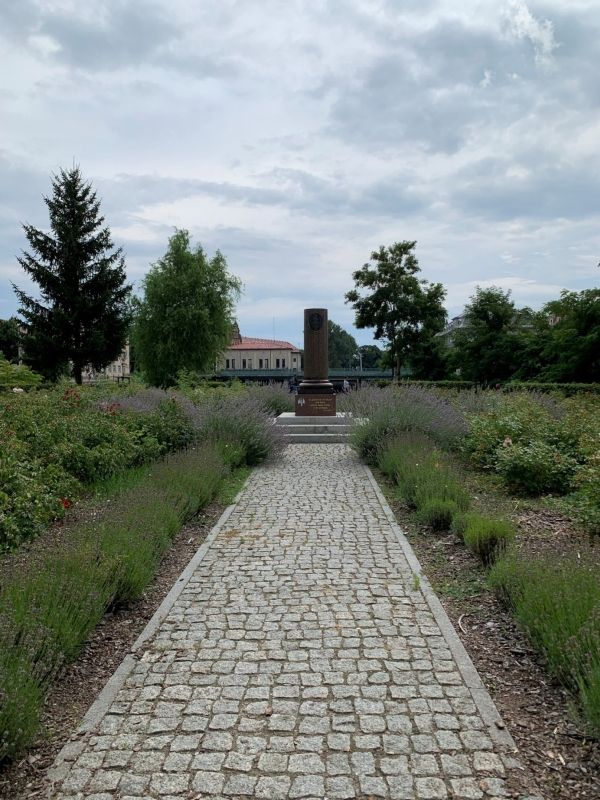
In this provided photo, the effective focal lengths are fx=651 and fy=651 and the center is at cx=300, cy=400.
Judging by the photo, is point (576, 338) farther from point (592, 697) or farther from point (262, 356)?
point (262, 356)

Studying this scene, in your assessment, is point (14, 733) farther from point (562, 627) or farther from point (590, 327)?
point (590, 327)

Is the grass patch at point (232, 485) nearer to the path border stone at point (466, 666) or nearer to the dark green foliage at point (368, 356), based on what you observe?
the path border stone at point (466, 666)

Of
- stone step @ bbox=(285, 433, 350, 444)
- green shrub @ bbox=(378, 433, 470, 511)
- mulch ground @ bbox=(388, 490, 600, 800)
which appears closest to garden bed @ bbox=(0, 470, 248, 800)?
mulch ground @ bbox=(388, 490, 600, 800)

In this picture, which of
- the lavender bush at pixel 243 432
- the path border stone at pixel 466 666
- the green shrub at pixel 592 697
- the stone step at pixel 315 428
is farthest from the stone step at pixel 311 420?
the green shrub at pixel 592 697

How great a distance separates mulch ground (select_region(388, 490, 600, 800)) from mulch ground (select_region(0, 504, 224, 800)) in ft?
7.18

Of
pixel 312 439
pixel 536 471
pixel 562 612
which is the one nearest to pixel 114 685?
pixel 562 612

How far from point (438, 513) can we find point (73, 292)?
3514 centimetres

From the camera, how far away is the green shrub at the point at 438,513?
718 centimetres

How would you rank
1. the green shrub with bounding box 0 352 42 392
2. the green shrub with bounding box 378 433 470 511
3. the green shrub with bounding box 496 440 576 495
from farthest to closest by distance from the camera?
the green shrub with bounding box 0 352 42 392, the green shrub with bounding box 496 440 576 495, the green shrub with bounding box 378 433 470 511

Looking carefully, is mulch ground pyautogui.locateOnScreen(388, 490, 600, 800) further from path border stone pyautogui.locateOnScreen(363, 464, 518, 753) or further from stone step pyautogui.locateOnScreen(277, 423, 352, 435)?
stone step pyautogui.locateOnScreen(277, 423, 352, 435)

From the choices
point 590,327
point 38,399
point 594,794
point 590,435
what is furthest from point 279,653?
point 590,327

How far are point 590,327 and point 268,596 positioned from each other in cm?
2966

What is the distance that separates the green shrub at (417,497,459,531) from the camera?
7180 millimetres

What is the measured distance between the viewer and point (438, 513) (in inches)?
285
